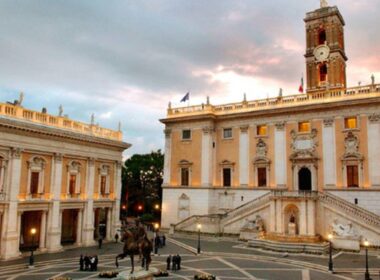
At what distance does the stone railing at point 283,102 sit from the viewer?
3791 centimetres

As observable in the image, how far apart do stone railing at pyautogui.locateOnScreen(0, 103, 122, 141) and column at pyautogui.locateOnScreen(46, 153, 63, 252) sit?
3.07 meters

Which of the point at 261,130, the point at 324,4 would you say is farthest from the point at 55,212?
the point at 324,4

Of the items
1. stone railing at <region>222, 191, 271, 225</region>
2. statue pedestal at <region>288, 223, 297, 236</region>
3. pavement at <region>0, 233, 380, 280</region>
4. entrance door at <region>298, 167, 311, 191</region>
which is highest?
entrance door at <region>298, 167, 311, 191</region>

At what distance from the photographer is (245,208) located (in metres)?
40.3

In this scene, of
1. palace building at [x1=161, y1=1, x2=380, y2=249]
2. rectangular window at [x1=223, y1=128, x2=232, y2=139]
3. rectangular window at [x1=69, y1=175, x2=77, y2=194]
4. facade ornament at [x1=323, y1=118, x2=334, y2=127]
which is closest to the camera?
A: rectangular window at [x1=69, y1=175, x2=77, y2=194]

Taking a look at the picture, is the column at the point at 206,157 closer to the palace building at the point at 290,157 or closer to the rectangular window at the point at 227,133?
the palace building at the point at 290,157

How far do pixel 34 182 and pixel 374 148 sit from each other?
104 feet

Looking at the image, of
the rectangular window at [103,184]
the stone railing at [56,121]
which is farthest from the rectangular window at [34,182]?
the rectangular window at [103,184]

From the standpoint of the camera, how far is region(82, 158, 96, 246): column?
118ft

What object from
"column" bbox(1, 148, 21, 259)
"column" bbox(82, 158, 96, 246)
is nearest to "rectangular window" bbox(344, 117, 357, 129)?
"column" bbox(82, 158, 96, 246)

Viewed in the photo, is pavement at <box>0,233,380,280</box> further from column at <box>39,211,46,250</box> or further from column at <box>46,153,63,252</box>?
column at <box>39,211,46,250</box>

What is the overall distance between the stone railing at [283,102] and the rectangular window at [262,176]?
706cm

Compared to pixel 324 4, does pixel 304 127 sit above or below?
below

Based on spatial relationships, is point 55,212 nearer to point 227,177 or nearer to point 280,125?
point 227,177
